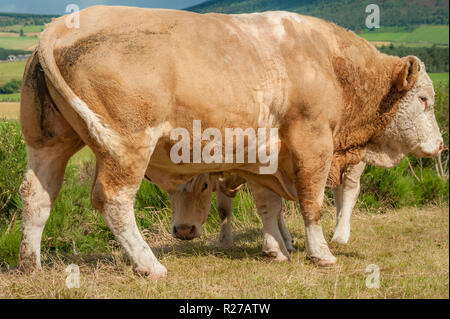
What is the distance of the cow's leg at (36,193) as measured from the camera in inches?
195

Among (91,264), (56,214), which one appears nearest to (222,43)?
(91,264)

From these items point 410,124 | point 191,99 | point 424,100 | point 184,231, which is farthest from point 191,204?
point 424,100

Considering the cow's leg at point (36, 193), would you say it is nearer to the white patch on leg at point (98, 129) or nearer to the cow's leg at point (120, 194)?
the cow's leg at point (120, 194)

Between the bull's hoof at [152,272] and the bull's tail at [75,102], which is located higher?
the bull's tail at [75,102]

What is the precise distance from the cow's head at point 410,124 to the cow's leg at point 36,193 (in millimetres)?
3060

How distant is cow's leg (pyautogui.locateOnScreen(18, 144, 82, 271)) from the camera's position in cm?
495

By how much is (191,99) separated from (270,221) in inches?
70.8

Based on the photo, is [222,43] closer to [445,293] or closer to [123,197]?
[123,197]

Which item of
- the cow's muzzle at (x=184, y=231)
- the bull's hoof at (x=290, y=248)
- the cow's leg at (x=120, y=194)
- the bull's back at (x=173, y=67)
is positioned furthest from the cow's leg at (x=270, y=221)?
the cow's leg at (x=120, y=194)

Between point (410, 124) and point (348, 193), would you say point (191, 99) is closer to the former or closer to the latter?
point (410, 124)

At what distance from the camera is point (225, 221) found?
6512 mm

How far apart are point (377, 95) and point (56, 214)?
6322 mm

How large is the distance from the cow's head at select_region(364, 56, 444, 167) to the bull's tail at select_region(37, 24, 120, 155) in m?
2.95

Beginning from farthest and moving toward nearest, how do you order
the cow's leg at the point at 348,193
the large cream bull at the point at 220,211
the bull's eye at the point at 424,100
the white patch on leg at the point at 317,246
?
the cow's leg at the point at 348,193 < the bull's eye at the point at 424,100 < the large cream bull at the point at 220,211 < the white patch on leg at the point at 317,246
